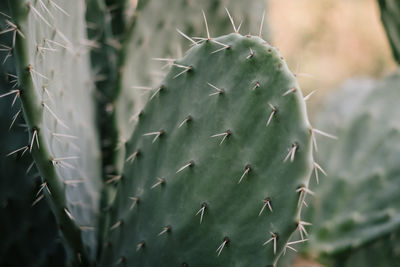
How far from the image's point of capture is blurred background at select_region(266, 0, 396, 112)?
11.4 feet

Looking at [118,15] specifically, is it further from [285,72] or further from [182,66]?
[285,72]

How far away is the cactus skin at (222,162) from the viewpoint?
771 millimetres

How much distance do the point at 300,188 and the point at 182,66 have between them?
0.31 meters

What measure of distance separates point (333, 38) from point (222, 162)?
316cm

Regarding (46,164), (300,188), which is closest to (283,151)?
(300,188)

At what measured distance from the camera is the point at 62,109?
961 millimetres

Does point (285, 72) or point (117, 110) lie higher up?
point (285, 72)

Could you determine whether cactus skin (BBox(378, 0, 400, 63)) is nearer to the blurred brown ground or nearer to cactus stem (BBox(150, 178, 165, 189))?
cactus stem (BBox(150, 178, 165, 189))

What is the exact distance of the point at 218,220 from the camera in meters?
0.82

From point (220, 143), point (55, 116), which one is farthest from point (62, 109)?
point (220, 143)

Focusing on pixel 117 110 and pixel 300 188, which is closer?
pixel 300 188

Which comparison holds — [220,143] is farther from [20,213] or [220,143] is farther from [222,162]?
[20,213]

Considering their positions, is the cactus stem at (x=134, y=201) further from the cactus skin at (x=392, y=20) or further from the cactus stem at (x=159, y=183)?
the cactus skin at (x=392, y=20)

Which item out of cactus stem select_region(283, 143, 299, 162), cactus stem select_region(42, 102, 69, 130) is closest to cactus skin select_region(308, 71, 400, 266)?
cactus stem select_region(283, 143, 299, 162)
